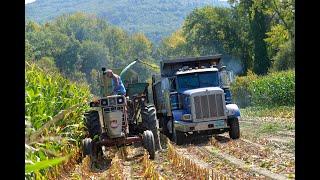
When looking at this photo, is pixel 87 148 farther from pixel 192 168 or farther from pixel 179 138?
pixel 179 138

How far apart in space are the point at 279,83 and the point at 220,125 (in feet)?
64.9

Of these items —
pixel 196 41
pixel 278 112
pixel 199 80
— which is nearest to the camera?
pixel 199 80

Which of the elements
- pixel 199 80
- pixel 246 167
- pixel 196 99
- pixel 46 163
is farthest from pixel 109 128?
pixel 46 163

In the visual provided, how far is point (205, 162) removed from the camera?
10609 millimetres

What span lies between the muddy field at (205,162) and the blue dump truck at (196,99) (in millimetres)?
475

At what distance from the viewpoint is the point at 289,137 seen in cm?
1431

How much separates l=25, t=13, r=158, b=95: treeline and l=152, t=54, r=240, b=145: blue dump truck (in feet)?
152

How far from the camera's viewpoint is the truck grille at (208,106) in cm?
1410

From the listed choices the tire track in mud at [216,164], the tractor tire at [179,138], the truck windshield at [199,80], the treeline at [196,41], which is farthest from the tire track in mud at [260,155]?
the treeline at [196,41]

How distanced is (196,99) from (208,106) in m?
0.40

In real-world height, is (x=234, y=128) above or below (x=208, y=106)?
below
